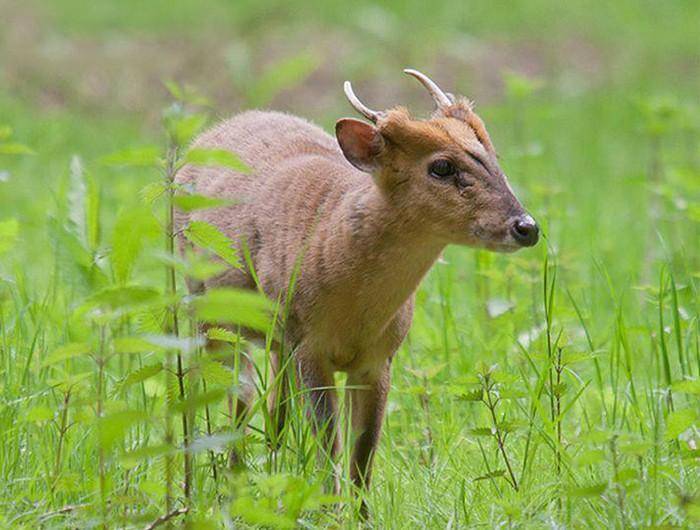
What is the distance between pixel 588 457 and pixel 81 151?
8.28 meters

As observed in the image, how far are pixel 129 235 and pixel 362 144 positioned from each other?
162cm

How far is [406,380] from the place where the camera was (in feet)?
16.6

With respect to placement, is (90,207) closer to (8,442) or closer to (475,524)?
(8,442)

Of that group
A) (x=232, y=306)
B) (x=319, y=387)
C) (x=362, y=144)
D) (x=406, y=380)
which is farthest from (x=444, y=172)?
(x=232, y=306)

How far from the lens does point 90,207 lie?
4.29 metres

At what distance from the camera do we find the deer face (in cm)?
415

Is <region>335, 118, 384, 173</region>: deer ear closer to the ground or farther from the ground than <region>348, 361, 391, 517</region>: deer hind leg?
farther from the ground

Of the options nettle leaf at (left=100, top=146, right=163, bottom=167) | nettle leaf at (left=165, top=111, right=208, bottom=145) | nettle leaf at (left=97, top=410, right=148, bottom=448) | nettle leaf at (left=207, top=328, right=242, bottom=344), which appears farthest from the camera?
nettle leaf at (left=207, top=328, right=242, bottom=344)

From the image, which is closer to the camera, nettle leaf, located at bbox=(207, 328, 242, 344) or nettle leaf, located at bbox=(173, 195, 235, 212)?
nettle leaf, located at bbox=(173, 195, 235, 212)

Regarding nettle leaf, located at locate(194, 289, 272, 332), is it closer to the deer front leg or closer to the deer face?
the deer face

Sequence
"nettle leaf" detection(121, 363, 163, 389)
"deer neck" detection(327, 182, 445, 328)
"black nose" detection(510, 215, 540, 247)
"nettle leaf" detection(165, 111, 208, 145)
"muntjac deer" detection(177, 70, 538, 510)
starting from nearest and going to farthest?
"nettle leaf" detection(165, 111, 208, 145)
"nettle leaf" detection(121, 363, 163, 389)
"black nose" detection(510, 215, 540, 247)
"muntjac deer" detection(177, 70, 538, 510)
"deer neck" detection(327, 182, 445, 328)

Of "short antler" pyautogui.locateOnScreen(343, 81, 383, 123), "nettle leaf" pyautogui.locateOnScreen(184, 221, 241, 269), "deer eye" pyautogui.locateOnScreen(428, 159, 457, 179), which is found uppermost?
"short antler" pyautogui.locateOnScreen(343, 81, 383, 123)

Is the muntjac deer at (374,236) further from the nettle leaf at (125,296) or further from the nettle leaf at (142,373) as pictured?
the nettle leaf at (125,296)

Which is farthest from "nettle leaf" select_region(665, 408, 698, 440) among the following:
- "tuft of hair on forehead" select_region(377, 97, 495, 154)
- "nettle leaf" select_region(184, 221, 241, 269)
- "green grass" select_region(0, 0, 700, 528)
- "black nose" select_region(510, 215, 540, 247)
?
"nettle leaf" select_region(184, 221, 241, 269)
